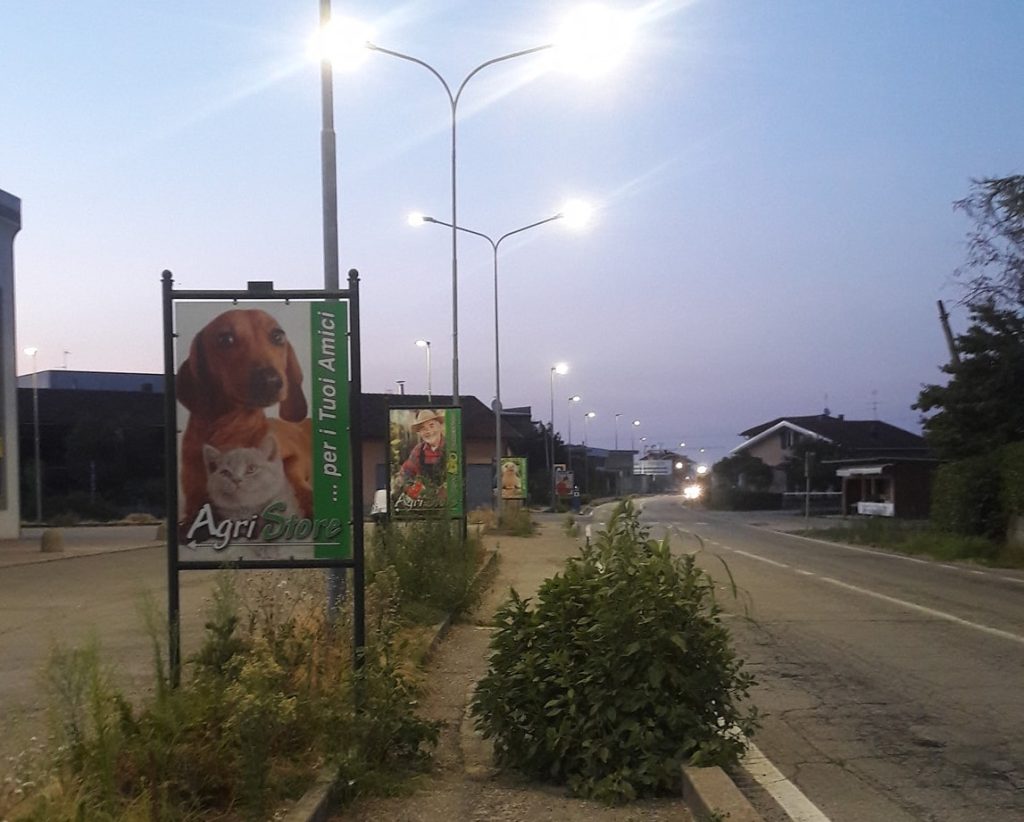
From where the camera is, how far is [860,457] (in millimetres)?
72125

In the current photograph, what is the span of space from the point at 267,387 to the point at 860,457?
228 ft

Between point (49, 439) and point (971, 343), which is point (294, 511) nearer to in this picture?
point (971, 343)

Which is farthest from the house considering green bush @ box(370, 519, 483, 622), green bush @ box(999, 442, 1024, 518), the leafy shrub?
green bush @ box(370, 519, 483, 622)

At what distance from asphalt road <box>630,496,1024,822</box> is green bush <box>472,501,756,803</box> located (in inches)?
15.7

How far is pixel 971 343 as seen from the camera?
90.1 feet

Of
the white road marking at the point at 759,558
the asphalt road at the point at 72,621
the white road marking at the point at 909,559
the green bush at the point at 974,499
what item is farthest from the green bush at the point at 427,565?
the green bush at the point at 974,499

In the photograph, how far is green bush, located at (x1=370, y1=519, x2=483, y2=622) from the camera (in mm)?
13250

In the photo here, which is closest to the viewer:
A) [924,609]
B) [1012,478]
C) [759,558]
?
[924,609]

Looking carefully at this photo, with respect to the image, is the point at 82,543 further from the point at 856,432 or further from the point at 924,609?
the point at 856,432

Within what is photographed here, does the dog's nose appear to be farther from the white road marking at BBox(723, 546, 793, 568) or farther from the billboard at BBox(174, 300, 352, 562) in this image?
the white road marking at BBox(723, 546, 793, 568)

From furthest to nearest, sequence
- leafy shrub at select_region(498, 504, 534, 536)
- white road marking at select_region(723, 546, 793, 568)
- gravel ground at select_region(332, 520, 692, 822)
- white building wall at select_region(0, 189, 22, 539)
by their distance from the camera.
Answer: leafy shrub at select_region(498, 504, 534, 536) < white building wall at select_region(0, 189, 22, 539) < white road marking at select_region(723, 546, 793, 568) < gravel ground at select_region(332, 520, 692, 822)

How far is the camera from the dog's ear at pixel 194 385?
7.05 meters

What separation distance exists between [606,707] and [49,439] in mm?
58016

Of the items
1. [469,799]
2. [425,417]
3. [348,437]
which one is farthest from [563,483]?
[469,799]
